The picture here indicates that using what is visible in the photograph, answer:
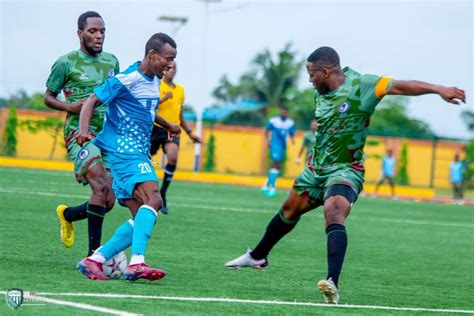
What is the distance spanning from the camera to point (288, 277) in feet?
30.7

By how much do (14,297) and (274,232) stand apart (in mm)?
3292

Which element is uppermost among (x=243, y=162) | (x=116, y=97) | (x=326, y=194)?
(x=116, y=97)

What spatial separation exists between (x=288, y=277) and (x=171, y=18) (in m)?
35.3

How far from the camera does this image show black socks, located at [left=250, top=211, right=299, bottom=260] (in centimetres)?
907

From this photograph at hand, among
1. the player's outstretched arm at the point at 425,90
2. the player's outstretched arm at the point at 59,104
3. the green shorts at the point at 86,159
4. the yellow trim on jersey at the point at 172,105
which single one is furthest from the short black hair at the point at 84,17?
the yellow trim on jersey at the point at 172,105

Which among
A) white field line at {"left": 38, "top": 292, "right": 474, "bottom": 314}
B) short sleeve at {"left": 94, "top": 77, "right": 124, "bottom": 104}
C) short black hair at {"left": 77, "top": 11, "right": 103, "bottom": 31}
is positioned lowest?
white field line at {"left": 38, "top": 292, "right": 474, "bottom": 314}

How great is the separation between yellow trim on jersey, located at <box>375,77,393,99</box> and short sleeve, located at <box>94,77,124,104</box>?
6.75 ft

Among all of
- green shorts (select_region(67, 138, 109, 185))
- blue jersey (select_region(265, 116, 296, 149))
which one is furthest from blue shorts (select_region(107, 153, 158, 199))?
blue jersey (select_region(265, 116, 296, 149))

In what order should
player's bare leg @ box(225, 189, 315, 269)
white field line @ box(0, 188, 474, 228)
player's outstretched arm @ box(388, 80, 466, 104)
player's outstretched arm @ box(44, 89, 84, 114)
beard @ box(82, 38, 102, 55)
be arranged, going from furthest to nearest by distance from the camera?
white field line @ box(0, 188, 474, 228), beard @ box(82, 38, 102, 55), player's outstretched arm @ box(44, 89, 84, 114), player's bare leg @ box(225, 189, 315, 269), player's outstretched arm @ box(388, 80, 466, 104)

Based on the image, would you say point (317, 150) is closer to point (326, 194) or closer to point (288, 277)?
point (326, 194)

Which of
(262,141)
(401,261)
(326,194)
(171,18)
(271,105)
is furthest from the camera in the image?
(271,105)

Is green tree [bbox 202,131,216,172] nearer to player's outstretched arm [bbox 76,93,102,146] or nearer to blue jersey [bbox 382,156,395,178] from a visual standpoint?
blue jersey [bbox 382,156,395,178]

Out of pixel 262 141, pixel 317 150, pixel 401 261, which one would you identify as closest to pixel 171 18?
pixel 262 141

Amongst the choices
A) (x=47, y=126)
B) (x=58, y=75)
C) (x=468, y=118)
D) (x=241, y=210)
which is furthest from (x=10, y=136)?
(x=468, y=118)
